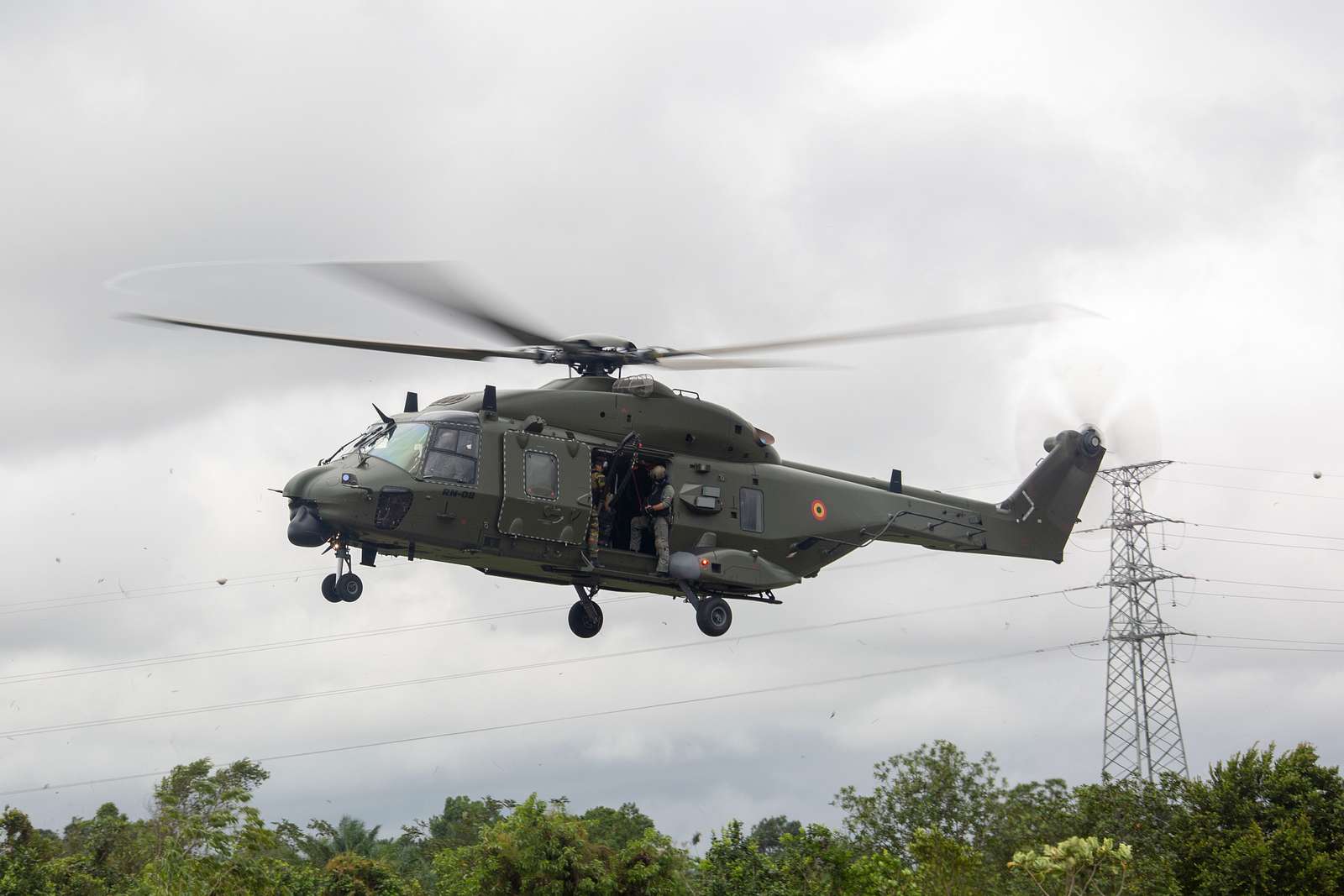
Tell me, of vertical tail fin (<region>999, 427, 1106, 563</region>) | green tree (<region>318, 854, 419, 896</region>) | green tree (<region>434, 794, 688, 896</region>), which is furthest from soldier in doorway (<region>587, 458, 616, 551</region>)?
green tree (<region>318, 854, 419, 896</region>)

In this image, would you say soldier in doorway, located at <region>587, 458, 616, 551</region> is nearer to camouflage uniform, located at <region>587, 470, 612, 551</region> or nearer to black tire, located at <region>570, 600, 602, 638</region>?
camouflage uniform, located at <region>587, 470, 612, 551</region>

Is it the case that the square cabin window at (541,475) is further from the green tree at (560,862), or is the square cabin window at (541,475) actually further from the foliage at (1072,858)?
the green tree at (560,862)

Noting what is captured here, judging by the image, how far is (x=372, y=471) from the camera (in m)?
24.8

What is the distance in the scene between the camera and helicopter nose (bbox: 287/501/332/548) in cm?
2420

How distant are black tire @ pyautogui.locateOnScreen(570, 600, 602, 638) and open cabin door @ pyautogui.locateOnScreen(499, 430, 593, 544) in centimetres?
315

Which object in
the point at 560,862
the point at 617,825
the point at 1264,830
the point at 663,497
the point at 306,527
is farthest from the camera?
the point at 617,825

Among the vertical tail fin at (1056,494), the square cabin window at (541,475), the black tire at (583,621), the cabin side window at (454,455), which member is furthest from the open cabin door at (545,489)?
the vertical tail fin at (1056,494)

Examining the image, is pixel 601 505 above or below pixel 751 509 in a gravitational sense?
below

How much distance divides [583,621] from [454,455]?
5693 mm

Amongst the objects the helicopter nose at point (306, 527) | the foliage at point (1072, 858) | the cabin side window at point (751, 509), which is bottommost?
the foliage at point (1072, 858)

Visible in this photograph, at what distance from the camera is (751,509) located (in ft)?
95.3

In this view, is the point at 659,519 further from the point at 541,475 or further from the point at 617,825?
the point at 617,825

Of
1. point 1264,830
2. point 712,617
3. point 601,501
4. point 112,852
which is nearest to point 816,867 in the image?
point 1264,830

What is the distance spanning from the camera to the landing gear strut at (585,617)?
29195 millimetres
